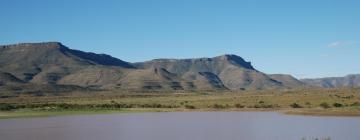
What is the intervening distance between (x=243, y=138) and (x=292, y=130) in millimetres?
7198

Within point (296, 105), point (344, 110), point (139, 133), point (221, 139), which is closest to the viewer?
point (221, 139)

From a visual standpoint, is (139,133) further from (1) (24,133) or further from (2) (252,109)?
(2) (252,109)

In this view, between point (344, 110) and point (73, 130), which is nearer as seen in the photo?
point (73, 130)

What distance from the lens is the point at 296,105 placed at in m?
84.6

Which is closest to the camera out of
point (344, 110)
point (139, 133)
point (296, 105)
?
point (139, 133)

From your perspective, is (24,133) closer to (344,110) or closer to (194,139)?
(194,139)

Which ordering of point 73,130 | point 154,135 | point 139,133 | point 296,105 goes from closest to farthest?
1. point 154,135
2. point 139,133
3. point 73,130
4. point 296,105

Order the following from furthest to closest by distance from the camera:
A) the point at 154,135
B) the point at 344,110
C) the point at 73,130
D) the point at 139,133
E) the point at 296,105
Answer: the point at 296,105 → the point at 344,110 → the point at 73,130 → the point at 139,133 → the point at 154,135

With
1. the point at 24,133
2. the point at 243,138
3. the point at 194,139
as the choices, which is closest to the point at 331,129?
the point at 243,138

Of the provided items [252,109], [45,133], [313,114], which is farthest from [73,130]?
[252,109]

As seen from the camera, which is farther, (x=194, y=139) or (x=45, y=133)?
(x=45, y=133)

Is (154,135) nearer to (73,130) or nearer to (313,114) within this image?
(73,130)

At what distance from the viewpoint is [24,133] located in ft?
156

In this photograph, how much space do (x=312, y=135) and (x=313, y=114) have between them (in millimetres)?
28939
